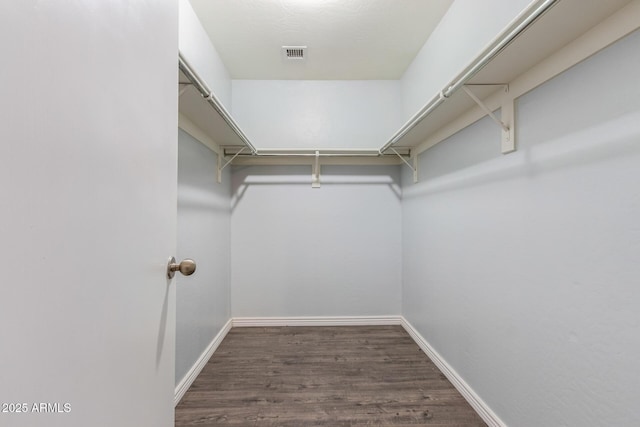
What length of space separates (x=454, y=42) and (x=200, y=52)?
169 cm

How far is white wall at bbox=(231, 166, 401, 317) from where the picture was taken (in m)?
2.61

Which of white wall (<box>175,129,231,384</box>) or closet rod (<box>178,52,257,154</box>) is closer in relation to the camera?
closet rod (<box>178,52,257,154</box>)

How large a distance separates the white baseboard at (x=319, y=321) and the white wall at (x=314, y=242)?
0.05 m

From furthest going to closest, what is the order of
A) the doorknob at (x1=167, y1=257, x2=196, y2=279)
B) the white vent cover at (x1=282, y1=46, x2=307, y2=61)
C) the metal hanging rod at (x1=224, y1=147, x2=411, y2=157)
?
the metal hanging rod at (x1=224, y1=147, x2=411, y2=157) < the white vent cover at (x1=282, y1=46, x2=307, y2=61) < the doorknob at (x1=167, y1=257, x2=196, y2=279)

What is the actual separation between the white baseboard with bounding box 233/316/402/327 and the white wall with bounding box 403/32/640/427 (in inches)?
38.9

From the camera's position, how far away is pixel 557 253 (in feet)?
3.33

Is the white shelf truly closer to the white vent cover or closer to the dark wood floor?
the white vent cover

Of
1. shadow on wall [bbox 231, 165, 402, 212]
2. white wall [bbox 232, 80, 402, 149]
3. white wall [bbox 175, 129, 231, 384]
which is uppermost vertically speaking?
white wall [bbox 232, 80, 402, 149]

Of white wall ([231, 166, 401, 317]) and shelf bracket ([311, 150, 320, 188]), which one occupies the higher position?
shelf bracket ([311, 150, 320, 188])

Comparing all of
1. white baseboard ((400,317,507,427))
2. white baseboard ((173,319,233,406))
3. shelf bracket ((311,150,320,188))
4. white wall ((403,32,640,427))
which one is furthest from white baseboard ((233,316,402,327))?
shelf bracket ((311,150,320,188))

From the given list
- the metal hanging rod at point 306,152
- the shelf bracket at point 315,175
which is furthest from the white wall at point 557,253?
the shelf bracket at point 315,175

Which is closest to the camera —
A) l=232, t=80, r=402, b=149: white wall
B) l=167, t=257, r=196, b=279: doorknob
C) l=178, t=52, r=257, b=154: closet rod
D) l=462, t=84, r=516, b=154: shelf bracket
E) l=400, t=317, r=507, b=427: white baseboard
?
l=167, t=257, r=196, b=279: doorknob

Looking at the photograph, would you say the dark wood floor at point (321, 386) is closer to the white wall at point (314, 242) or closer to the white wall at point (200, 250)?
the white wall at point (200, 250)

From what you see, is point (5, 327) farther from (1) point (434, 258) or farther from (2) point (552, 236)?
(1) point (434, 258)
